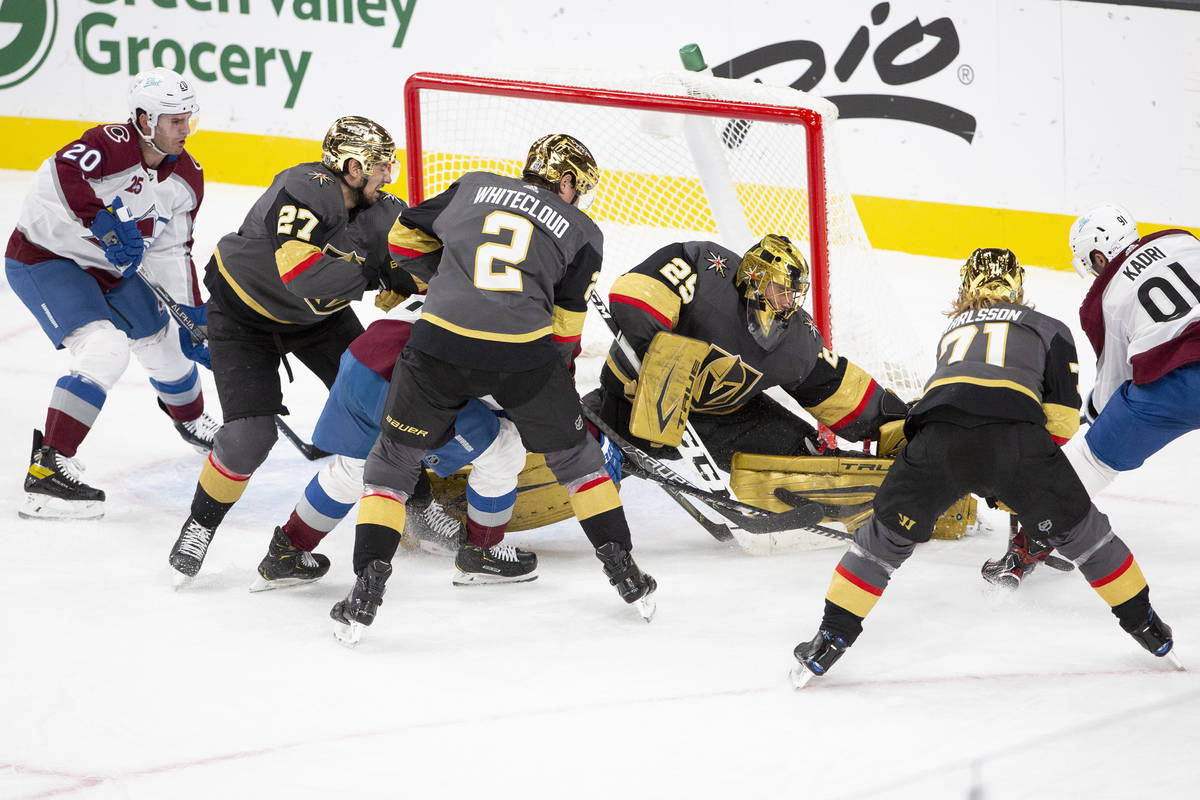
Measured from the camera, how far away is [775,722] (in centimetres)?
246

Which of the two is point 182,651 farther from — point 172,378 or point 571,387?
point 172,378

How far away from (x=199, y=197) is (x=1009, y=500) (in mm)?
2444

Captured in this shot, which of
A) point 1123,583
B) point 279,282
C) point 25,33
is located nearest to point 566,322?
point 279,282

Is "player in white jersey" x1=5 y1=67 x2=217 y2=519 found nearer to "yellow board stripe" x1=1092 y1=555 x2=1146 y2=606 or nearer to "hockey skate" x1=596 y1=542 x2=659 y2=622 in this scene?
"hockey skate" x1=596 y1=542 x2=659 y2=622

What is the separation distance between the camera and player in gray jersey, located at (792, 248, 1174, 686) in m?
2.52

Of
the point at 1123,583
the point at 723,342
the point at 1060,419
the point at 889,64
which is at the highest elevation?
the point at 889,64

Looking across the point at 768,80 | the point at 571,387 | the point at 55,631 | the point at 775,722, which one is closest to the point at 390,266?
the point at 571,387

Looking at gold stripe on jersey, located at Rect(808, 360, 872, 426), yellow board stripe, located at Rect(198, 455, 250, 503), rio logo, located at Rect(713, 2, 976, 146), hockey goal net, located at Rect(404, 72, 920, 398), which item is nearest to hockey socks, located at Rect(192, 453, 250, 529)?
yellow board stripe, located at Rect(198, 455, 250, 503)

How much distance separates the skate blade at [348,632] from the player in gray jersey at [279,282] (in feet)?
1.07

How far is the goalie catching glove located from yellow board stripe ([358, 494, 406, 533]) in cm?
68

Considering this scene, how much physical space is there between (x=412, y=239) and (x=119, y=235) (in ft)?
3.53

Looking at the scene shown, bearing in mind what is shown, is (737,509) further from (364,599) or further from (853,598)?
(364,599)

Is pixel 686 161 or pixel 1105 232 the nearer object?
pixel 1105 232

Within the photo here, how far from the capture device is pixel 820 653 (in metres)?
2.56
